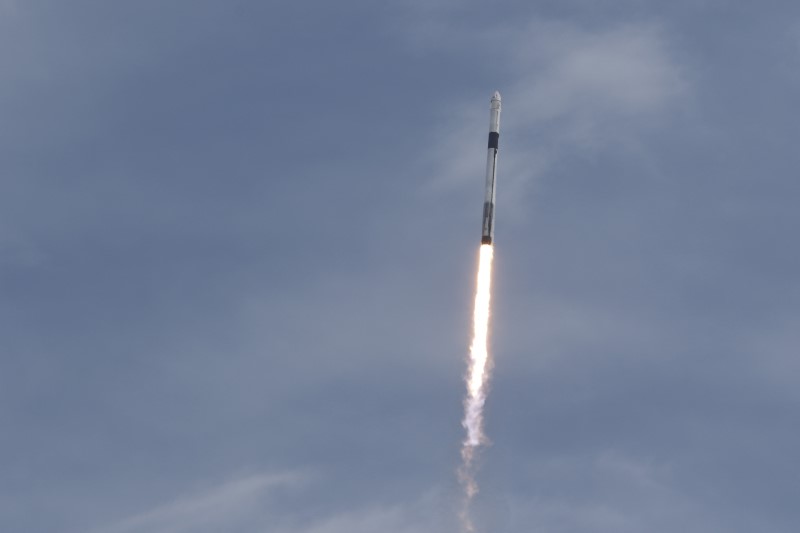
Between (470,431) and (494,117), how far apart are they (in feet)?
91.8

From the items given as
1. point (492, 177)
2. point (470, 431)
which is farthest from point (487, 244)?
point (470, 431)

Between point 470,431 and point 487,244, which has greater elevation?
point 487,244

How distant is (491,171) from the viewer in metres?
152

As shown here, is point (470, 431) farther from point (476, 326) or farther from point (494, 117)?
point (494, 117)

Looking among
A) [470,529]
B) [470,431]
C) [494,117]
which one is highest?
[494,117]

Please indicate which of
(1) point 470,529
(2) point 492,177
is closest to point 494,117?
(2) point 492,177

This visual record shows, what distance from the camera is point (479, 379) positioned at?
155875mm

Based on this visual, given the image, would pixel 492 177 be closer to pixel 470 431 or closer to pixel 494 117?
pixel 494 117

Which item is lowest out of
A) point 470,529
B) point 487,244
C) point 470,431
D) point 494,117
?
point 470,529

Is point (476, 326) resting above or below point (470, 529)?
above

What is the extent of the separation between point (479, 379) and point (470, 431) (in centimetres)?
470

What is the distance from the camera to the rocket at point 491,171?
150125 mm

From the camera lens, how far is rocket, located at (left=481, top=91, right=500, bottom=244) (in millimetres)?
150125

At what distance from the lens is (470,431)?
155625 millimetres
